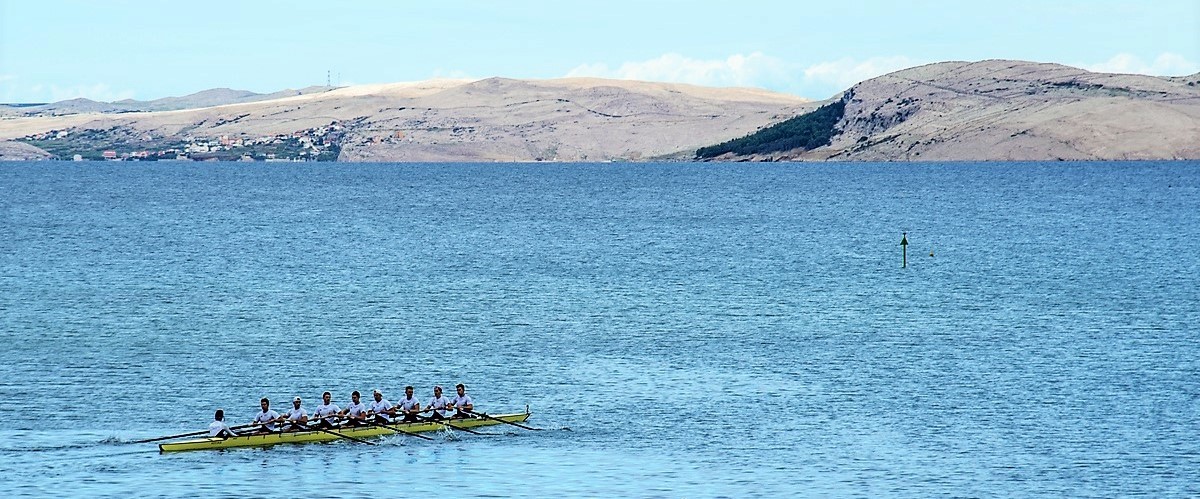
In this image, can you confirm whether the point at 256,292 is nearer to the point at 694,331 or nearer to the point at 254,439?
the point at 694,331

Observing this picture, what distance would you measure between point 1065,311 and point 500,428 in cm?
4289

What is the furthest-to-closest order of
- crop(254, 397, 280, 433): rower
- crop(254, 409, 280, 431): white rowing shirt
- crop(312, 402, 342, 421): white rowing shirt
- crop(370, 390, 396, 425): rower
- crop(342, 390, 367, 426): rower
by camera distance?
1. crop(370, 390, 396, 425): rower
2. crop(342, 390, 367, 426): rower
3. crop(312, 402, 342, 421): white rowing shirt
4. crop(254, 409, 280, 431): white rowing shirt
5. crop(254, 397, 280, 433): rower

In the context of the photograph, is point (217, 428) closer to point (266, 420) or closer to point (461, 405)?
point (266, 420)

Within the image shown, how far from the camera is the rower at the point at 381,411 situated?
58219mm

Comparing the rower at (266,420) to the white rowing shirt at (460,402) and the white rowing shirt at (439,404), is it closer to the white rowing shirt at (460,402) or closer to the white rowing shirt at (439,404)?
the white rowing shirt at (439,404)

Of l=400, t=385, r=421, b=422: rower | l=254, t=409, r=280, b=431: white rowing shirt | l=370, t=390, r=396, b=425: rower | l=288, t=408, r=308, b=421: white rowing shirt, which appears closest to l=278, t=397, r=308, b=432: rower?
l=288, t=408, r=308, b=421: white rowing shirt

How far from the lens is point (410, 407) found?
5906 centimetres

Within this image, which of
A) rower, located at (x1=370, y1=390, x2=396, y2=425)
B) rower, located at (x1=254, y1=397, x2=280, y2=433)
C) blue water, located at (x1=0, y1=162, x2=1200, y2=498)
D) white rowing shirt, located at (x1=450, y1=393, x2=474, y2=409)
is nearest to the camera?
blue water, located at (x1=0, y1=162, x2=1200, y2=498)

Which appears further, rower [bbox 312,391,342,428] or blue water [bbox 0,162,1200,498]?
rower [bbox 312,391,342,428]

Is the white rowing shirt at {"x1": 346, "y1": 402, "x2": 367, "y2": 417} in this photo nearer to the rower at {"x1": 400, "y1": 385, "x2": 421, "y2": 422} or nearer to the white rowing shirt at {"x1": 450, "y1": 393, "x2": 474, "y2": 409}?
the rower at {"x1": 400, "y1": 385, "x2": 421, "y2": 422}

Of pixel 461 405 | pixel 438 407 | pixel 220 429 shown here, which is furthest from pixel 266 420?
pixel 461 405

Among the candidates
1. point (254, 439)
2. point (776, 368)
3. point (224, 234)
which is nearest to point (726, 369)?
point (776, 368)

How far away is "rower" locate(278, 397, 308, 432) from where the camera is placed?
186 feet

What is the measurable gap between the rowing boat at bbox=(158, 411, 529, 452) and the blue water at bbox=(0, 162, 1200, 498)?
Answer: 25.3 inches
